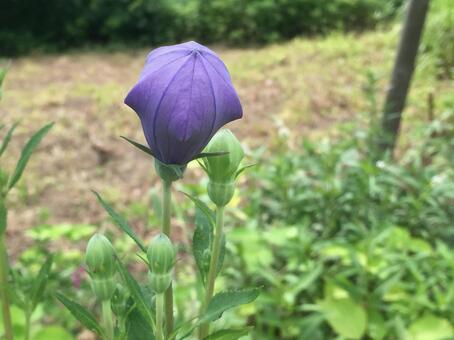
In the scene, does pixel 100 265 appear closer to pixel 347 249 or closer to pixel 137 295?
pixel 137 295

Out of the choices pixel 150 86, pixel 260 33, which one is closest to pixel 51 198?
pixel 150 86

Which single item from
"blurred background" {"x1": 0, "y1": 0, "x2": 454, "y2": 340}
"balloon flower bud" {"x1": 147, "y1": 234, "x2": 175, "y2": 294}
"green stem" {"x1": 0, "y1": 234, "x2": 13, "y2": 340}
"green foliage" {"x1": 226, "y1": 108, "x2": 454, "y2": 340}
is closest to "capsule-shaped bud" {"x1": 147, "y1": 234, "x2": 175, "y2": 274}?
"balloon flower bud" {"x1": 147, "y1": 234, "x2": 175, "y2": 294}

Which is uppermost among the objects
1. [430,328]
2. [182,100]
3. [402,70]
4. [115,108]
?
[182,100]

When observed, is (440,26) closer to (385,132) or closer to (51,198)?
(385,132)

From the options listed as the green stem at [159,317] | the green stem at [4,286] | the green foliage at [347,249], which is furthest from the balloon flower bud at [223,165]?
the green foliage at [347,249]

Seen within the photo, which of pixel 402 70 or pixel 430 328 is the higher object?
pixel 402 70

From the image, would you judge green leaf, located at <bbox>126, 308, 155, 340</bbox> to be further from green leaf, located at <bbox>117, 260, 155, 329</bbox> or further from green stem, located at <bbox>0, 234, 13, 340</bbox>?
green stem, located at <bbox>0, 234, 13, 340</bbox>

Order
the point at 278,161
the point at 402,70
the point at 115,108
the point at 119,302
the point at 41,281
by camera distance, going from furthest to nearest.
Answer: the point at 115,108, the point at 402,70, the point at 278,161, the point at 41,281, the point at 119,302

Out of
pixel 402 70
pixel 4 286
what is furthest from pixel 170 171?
pixel 402 70
